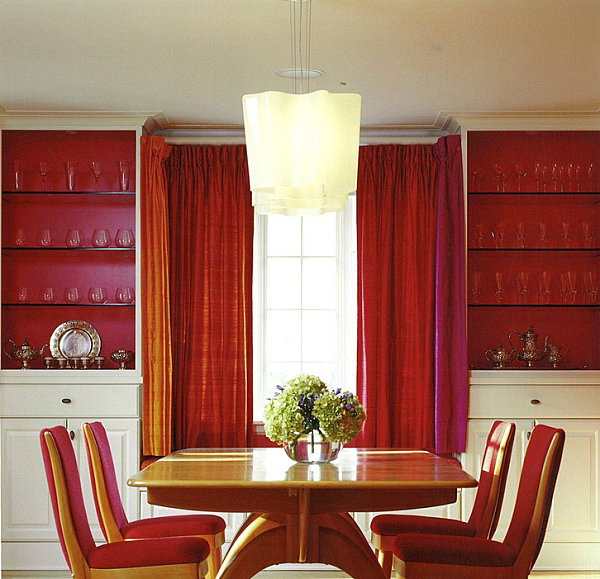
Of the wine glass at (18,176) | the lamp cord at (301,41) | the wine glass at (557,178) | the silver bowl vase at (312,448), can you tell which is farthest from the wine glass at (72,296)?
the wine glass at (557,178)

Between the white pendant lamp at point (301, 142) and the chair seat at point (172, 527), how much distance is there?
1468mm

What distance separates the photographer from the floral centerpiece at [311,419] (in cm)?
332

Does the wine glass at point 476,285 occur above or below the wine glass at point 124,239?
below

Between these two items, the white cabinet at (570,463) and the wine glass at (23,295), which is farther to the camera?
the wine glass at (23,295)

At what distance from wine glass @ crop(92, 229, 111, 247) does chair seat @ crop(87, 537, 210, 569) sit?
232 centimetres

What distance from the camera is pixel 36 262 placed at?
5.32m

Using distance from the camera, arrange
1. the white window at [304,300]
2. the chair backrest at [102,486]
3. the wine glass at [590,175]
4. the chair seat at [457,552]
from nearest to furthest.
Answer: the chair seat at [457,552], the chair backrest at [102,486], the wine glass at [590,175], the white window at [304,300]

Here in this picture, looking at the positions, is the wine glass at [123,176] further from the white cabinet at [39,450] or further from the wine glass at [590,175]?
the wine glass at [590,175]

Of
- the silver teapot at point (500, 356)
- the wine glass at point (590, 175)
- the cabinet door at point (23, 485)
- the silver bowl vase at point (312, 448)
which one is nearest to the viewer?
the silver bowl vase at point (312, 448)

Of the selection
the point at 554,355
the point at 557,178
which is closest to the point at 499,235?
the point at 557,178

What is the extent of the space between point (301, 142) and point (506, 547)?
1.65m

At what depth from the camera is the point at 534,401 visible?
16.2ft

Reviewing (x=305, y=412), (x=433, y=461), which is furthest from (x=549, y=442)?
(x=305, y=412)

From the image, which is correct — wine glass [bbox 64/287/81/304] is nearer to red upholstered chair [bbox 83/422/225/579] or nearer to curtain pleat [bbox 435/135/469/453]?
red upholstered chair [bbox 83/422/225/579]
